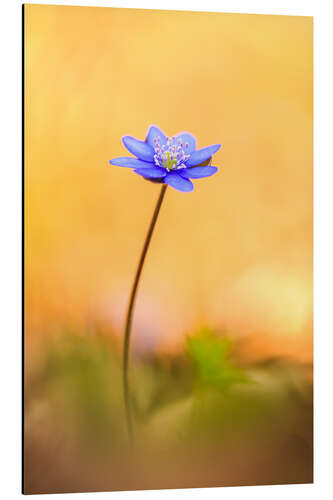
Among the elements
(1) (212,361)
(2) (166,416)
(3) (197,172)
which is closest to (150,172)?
(3) (197,172)

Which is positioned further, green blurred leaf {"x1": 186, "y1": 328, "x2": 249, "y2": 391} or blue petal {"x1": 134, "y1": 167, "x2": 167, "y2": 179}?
green blurred leaf {"x1": 186, "y1": 328, "x2": 249, "y2": 391}

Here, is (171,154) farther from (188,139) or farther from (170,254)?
(170,254)

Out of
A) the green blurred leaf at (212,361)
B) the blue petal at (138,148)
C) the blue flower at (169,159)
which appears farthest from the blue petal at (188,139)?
the green blurred leaf at (212,361)

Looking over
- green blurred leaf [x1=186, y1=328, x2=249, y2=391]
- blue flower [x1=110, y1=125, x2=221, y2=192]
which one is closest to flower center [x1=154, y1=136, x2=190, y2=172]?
blue flower [x1=110, y1=125, x2=221, y2=192]

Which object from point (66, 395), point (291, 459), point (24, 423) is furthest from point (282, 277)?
point (24, 423)

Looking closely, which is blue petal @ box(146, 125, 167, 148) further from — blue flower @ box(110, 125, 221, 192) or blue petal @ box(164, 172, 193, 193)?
blue petal @ box(164, 172, 193, 193)

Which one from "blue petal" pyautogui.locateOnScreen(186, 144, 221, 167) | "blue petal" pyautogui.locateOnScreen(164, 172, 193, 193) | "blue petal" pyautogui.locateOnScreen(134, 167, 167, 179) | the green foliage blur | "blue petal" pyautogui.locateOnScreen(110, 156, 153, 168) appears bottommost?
the green foliage blur

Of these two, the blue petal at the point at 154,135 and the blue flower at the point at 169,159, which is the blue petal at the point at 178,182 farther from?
the blue petal at the point at 154,135
